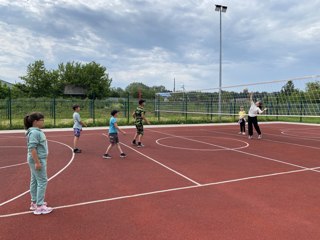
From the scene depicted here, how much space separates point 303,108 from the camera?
22.6m

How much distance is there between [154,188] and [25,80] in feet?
161

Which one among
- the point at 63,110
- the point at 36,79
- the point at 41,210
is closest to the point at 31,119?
the point at 41,210

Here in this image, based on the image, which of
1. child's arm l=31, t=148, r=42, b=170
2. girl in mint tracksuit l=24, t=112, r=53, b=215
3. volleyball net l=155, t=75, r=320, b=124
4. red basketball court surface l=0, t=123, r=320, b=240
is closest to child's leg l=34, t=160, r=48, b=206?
girl in mint tracksuit l=24, t=112, r=53, b=215

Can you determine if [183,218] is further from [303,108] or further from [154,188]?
[303,108]

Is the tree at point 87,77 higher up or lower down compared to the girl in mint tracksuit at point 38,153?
higher up

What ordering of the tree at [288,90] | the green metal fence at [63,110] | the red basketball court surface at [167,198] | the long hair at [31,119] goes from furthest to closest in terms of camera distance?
the green metal fence at [63,110]
the tree at [288,90]
the long hair at [31,119]
the red basketball court surface at [167,198]

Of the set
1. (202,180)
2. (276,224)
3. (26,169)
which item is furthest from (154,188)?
(26,169)

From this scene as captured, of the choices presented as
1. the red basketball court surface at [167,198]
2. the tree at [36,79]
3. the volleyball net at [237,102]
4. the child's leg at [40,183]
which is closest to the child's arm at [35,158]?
the child's leg at [40,183]

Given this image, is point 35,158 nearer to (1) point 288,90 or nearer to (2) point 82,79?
(1) point 288,90

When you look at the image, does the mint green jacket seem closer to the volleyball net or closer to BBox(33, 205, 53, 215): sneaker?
BBox(33, 205, 53, 215): sneaker

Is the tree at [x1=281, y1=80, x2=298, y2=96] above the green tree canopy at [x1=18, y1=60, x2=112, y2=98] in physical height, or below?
below

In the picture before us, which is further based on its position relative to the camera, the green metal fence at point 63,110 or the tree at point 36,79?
the tree at point 36,79

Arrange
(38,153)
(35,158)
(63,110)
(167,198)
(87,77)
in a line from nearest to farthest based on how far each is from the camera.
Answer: (35,158) < (38,153) < (167,198) < (63,110) < (87,77)

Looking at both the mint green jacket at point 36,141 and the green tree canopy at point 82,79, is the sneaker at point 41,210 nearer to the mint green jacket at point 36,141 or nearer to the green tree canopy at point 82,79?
the mint green jacket at point 36,141
